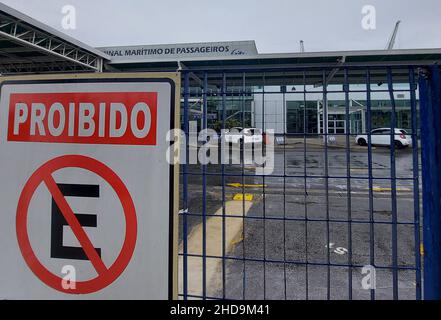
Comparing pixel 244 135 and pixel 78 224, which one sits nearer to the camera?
pixel 78 224

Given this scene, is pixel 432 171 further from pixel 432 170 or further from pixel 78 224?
pixel 78 224

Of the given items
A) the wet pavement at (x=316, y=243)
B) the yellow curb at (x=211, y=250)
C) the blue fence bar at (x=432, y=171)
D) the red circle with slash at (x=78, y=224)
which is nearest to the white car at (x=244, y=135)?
the wet pavement at (x=316, y=243)

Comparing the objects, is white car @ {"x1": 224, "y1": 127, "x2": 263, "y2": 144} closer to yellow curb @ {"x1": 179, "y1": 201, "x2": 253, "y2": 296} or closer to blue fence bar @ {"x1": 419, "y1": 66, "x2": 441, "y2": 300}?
yellow curb @ {"x1": 179, "y1": 201, "x2": 253, "y2": 296}

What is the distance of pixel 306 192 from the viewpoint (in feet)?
7.70

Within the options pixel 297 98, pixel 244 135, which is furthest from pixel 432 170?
pixel 244 135

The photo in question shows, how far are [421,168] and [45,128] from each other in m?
2.02

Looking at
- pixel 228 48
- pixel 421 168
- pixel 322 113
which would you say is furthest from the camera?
pixel 228 48

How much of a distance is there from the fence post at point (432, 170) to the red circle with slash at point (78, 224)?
152cm

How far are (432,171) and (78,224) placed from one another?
6.03 feet

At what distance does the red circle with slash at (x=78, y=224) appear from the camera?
1561 millimetres

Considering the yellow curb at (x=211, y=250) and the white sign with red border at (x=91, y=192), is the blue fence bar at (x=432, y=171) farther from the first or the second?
the white sign with red border at (x=91, y=192)

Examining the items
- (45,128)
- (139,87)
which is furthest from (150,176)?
(45,128)

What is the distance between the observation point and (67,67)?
19.2 m
